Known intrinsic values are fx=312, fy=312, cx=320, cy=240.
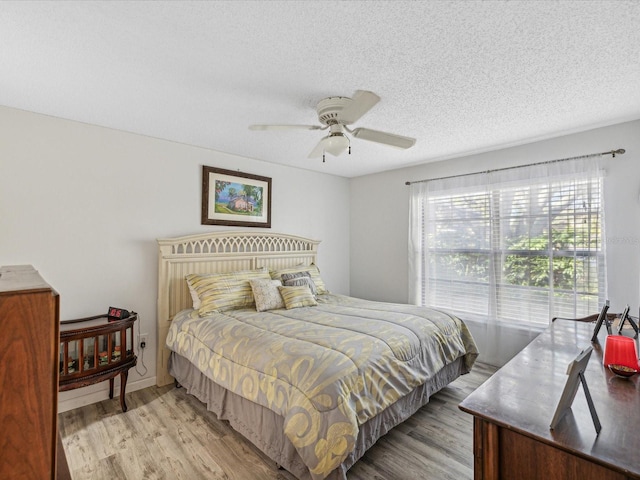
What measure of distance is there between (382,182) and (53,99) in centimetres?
381

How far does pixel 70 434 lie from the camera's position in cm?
231

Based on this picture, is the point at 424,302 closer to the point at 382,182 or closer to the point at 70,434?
the point at 382,182

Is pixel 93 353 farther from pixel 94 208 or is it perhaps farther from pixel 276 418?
pixel 276 418

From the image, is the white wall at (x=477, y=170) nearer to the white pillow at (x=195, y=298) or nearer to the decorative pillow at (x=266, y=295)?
the decorative pillow at (x=266, y=295)

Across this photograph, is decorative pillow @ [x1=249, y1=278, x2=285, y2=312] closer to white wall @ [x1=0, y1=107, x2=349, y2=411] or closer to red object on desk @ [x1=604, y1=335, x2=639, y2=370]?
white wall @ [x1=0, y1=107, x2=349, y2=411]

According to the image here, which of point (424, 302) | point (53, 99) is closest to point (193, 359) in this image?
point (53, 99)

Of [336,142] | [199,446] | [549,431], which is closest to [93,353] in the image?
[199,446]

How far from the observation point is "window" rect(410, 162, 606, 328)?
3.01 meters

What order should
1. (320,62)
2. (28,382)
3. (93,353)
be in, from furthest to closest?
1. (93,353)
2. (320,62)
3. (28,382)

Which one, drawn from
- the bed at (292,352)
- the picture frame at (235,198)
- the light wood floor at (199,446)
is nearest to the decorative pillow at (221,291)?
the bed at (292,352)

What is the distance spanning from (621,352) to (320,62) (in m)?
2.10

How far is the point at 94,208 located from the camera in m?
2.83

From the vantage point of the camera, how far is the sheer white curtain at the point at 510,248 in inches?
118

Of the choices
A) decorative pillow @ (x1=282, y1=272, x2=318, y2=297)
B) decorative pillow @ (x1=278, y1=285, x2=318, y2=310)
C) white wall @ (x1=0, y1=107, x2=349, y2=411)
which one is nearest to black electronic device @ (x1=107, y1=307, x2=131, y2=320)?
white wall @ (x1=0, y1=107, x2=349, y2=411)
